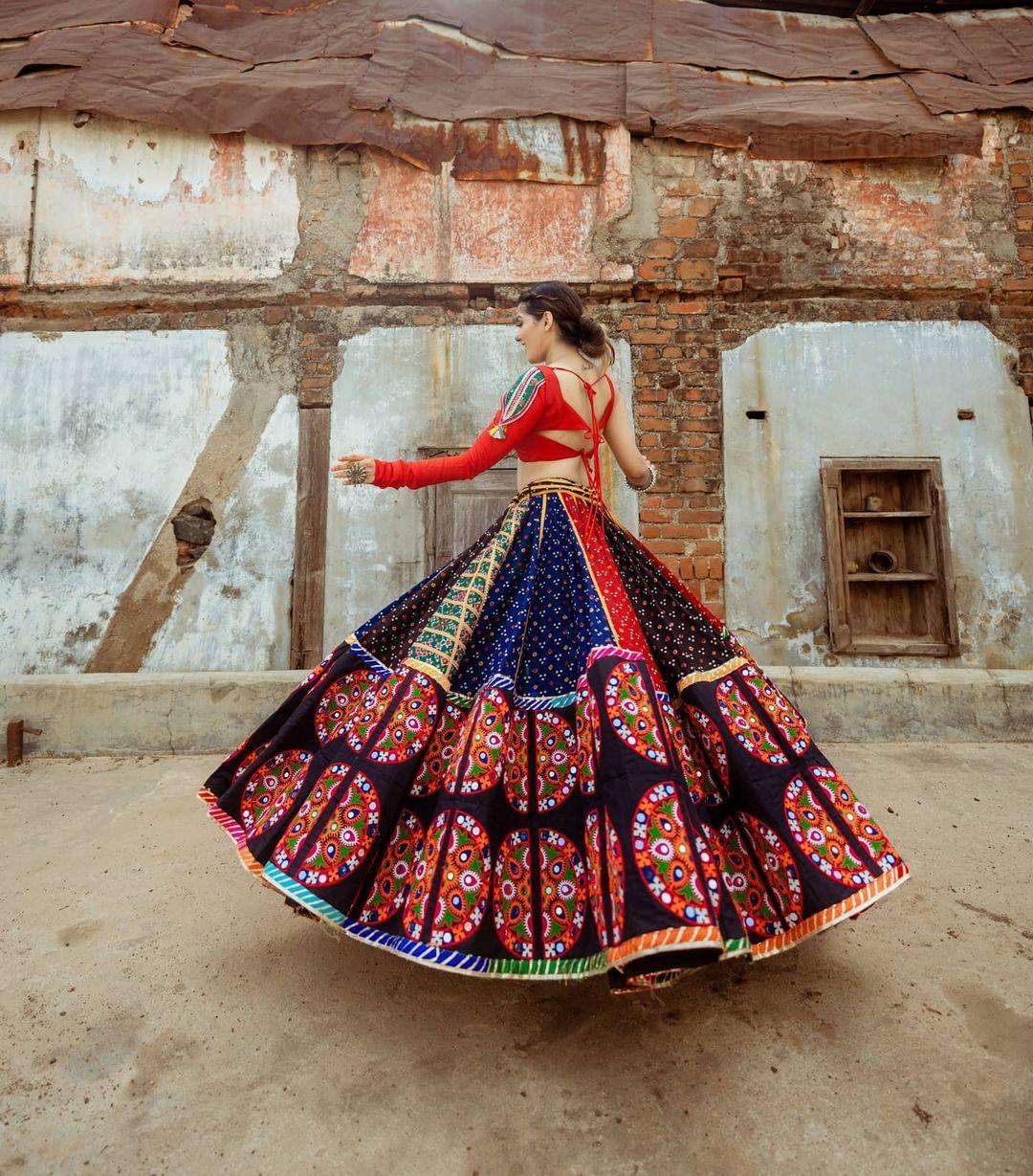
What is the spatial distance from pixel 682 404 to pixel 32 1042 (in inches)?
185

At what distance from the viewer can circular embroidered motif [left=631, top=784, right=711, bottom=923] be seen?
46.6 inches

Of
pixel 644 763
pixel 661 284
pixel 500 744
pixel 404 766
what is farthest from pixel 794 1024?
pixel 661 284

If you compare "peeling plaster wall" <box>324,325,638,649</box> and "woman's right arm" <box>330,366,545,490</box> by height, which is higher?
"peeling plaster wall" <box>324,325,638,649</box>

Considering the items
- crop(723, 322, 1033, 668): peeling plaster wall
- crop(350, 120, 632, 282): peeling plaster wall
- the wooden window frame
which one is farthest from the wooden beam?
the wooden window frame

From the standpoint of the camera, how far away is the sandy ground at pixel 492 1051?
1171 mm

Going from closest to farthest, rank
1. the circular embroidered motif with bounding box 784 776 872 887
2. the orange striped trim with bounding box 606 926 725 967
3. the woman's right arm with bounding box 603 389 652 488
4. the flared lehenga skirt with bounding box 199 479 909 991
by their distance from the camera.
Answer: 1. the orange striped trim with bounding box 606 926 725 967
2. the flared lehenga skirt with bounding box 199 479 909 991
3. the circular embroidered motif with bounding box 784 776 872 887
4. the woman's right arm with bounding box 603 389 652 488

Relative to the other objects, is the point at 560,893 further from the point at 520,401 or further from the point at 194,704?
the point at 194,704

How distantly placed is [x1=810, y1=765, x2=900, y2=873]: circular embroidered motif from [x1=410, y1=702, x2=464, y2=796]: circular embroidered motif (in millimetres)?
773

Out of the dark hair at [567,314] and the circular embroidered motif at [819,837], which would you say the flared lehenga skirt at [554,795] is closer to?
the circular embroidered motif at [819,837]

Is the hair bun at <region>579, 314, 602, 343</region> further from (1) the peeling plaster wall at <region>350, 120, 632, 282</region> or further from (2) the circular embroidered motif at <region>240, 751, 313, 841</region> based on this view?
(1) the peeling plaster wall at <region>350, 120, 632, 282</region>

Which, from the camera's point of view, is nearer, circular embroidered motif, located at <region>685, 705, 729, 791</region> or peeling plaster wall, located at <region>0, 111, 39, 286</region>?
circular embroidered motif, located at <region>685, 705, 729, 791</region>

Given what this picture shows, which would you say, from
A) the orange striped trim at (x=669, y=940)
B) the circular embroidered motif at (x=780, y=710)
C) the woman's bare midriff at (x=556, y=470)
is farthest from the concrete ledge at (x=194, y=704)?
the orange striped trim at (x=669, y=940)

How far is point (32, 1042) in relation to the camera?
1447mm

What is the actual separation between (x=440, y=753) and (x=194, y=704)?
7.14 feet
